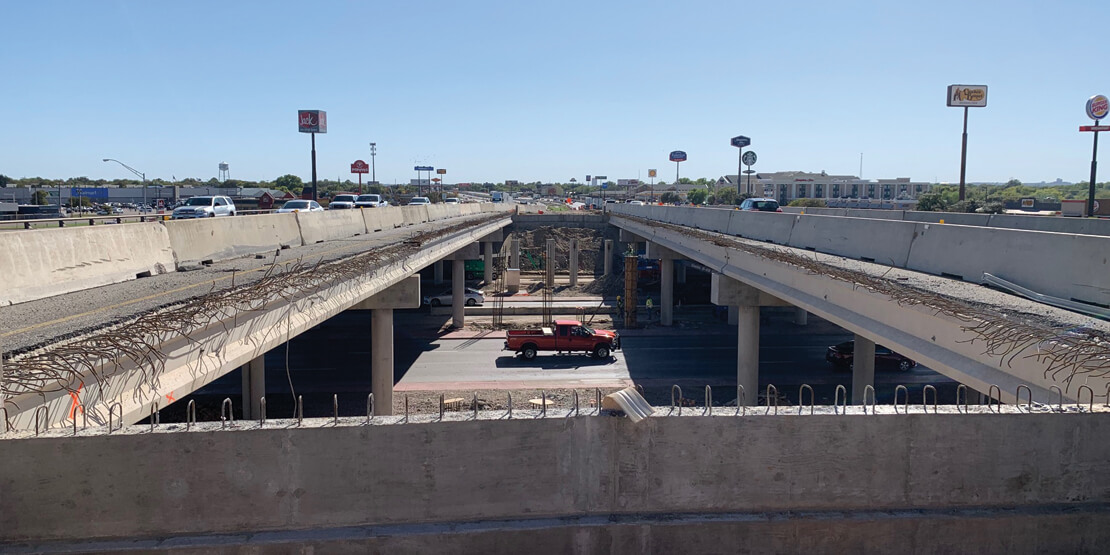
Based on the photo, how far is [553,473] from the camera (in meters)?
6.29

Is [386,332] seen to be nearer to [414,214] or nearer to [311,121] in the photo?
[414,214]

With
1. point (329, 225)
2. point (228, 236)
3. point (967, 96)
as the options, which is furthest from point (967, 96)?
point (228, 236)

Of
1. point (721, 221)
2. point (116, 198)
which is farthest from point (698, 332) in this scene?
point (116, 198)

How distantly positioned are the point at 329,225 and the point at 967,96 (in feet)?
182

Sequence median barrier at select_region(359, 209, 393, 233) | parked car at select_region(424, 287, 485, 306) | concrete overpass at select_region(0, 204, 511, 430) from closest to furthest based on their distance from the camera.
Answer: concrete overpass at select_region(0, 204, 511, 430)
median barrier at select_region(359, 209, 393, 233)
parked car at select_region(424, 287, 485, 306)

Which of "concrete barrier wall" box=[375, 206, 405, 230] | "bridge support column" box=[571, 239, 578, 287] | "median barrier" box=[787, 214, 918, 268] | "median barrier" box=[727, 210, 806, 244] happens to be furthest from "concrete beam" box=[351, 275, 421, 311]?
"bridge support column" box=[571, 239, 578, 287]

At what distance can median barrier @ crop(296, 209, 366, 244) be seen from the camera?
2562 cm

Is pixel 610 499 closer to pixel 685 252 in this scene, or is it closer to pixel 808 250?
pixel 808 250

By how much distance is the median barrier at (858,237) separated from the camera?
53.3 ft

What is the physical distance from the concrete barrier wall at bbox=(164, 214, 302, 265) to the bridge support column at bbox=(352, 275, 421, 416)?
12.6ft

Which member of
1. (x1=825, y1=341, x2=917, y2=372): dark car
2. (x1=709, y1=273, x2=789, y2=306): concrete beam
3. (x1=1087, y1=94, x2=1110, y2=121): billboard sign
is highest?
(x1=1087, y1=94, x2=1110, y2=121): billboard sign

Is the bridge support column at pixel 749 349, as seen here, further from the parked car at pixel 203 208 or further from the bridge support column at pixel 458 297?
the parked car at pixel 203 208

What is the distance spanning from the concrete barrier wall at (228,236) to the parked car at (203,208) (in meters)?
7.36

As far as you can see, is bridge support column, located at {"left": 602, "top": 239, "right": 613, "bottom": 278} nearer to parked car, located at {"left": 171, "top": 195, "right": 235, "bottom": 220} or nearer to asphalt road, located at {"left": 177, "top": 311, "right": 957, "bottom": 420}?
asphalt road, located at {"left": 177, "top": 311, "right": 957, "bottom": 420}
